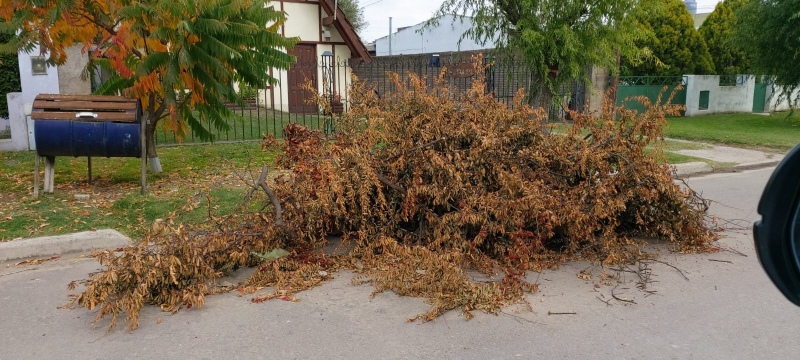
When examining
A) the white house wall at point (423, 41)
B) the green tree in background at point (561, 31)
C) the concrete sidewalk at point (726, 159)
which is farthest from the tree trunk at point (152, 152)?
the white house wall at point (423, 41)

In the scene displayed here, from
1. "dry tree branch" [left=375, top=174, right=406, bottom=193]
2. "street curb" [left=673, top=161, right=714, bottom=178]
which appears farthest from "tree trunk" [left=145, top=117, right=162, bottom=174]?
"street curb" [left=673, top=161, right=714, bottom=178]

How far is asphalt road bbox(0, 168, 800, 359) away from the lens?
411cm

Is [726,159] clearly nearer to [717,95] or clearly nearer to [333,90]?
[333,90]

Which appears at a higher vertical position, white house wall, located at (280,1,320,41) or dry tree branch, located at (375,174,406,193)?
white house wall, located at (280,1,320,41)

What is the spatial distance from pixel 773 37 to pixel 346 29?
13434 mm

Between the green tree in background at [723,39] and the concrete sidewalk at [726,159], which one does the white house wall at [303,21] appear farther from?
the green tree in background at [723,39]

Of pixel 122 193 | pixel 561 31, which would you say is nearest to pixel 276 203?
pixel 122 193

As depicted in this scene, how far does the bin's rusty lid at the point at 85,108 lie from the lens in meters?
7.87

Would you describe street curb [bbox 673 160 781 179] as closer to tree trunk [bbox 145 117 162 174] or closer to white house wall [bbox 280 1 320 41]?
tree trunk [bbox 145 117 162 174]

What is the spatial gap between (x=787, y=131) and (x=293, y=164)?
17526 mm

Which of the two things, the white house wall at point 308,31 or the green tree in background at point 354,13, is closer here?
the white house wall at point 308,31

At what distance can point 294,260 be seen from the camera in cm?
562

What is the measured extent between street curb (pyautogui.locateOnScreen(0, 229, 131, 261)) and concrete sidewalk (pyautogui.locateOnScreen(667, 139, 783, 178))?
9176mm

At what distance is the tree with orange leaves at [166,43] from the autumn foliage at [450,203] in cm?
225
